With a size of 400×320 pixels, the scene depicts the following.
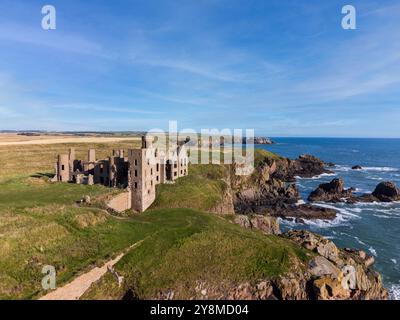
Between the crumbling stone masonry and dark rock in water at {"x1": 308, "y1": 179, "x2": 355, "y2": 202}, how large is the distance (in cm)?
4496

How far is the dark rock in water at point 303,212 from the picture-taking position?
75812mm

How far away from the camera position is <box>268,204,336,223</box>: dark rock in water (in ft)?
249

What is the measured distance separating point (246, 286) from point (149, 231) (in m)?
13.6

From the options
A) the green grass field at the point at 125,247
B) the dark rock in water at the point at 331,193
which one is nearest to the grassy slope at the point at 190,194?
the green grass field at the point at 125,247

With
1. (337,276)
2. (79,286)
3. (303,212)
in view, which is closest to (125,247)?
(79,286)

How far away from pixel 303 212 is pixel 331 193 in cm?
2263

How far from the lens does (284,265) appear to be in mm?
35000

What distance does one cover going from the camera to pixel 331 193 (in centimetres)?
9625

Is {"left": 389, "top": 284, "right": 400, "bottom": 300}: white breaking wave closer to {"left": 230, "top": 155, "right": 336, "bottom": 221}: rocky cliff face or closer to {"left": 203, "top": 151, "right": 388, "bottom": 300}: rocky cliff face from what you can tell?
{"left": 203, "top": 151, "right": 388, "bottom": 300}: rocky cliff face

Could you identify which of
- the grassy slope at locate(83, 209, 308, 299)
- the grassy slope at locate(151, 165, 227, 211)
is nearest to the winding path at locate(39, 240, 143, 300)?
the grassy slope at locate(83, 209, 308, 299)

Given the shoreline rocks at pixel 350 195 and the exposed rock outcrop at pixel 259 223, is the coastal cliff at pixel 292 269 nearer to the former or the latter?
the exposed rock outcrop at pixel 259 223

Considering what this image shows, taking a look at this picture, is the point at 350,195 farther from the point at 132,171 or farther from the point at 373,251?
the point at 132,171
